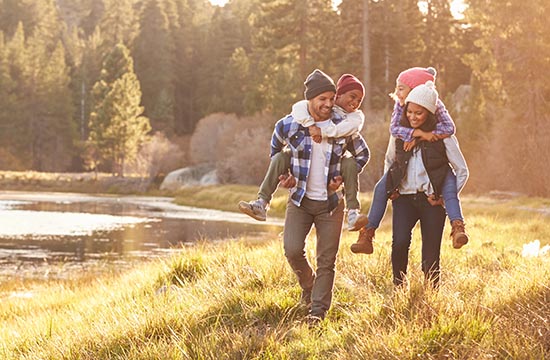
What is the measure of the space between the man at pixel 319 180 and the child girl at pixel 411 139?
0.26 metres

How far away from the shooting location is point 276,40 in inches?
2007

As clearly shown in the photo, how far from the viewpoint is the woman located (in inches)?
218

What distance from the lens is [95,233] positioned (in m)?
23.5

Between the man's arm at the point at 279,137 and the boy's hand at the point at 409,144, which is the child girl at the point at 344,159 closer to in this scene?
the man's arm at the point at 279,137


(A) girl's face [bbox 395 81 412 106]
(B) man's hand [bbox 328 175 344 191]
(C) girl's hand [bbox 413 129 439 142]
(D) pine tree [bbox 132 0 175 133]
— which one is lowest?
(B) man's hand [bbox 328 175 344 191]

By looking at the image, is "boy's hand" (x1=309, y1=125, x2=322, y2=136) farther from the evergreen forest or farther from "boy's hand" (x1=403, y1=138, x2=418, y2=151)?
the evergreen forest

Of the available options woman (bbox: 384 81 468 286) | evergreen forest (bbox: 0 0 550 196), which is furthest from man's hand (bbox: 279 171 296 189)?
evergreen forest (bbox: 0 0 550 196)

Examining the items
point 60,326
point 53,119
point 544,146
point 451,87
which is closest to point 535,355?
point 60,326

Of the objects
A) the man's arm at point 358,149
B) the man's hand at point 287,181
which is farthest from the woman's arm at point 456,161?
the man's hand at point 287,181

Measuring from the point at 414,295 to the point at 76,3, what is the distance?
405 feet

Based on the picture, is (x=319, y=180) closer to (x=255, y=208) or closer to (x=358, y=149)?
(x=358, y=149)

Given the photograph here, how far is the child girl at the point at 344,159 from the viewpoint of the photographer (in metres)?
5.35

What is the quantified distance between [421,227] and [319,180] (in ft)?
3.02

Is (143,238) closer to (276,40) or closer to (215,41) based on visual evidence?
(276,40)
